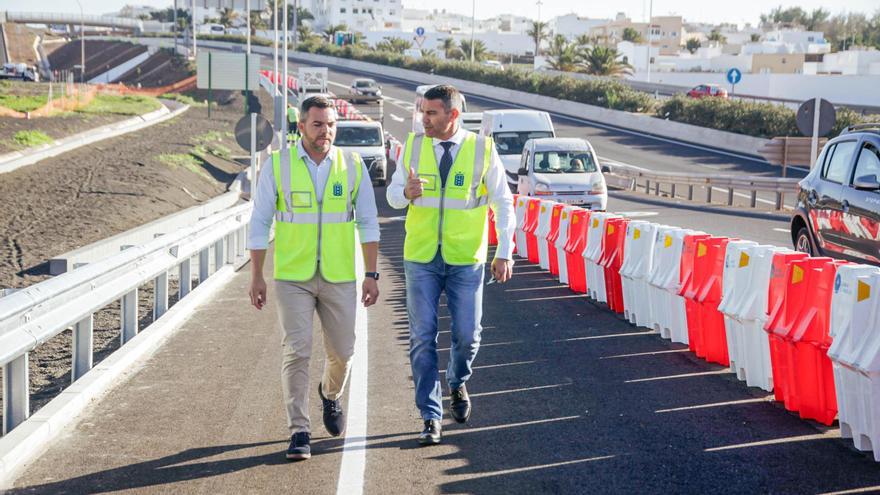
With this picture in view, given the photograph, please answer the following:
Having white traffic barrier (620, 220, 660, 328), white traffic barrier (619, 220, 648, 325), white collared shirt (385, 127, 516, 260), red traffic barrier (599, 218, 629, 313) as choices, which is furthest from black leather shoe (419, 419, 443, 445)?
red traffic barrier (599, 218, 629, 313)

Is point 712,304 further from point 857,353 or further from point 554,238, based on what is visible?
point 554,238

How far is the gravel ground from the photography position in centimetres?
1168

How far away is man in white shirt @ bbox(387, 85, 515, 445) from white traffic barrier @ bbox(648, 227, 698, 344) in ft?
11.7

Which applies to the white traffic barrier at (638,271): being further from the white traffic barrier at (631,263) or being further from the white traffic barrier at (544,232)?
the white traffic barrier at (544,232)

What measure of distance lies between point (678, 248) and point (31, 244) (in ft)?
38.6

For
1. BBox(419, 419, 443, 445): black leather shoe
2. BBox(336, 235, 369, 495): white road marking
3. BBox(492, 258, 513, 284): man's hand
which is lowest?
BBox(336, 235, 369, 495): white road marking

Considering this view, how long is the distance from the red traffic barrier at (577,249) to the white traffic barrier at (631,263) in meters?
1.82

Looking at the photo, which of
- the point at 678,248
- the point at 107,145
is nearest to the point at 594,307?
the point at 678,248

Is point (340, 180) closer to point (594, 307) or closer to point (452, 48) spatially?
point (594, 307)

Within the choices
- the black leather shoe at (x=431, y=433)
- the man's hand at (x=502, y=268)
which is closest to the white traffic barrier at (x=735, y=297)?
the man's hand at (x=502, y=268)

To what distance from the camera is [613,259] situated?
12.6m

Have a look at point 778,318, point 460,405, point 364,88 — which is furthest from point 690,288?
point 364,88

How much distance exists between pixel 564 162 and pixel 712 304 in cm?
1712

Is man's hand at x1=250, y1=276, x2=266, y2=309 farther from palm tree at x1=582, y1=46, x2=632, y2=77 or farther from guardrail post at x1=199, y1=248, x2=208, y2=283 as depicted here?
palm tree at x1=582, y1=46, x2=632, y2=77
